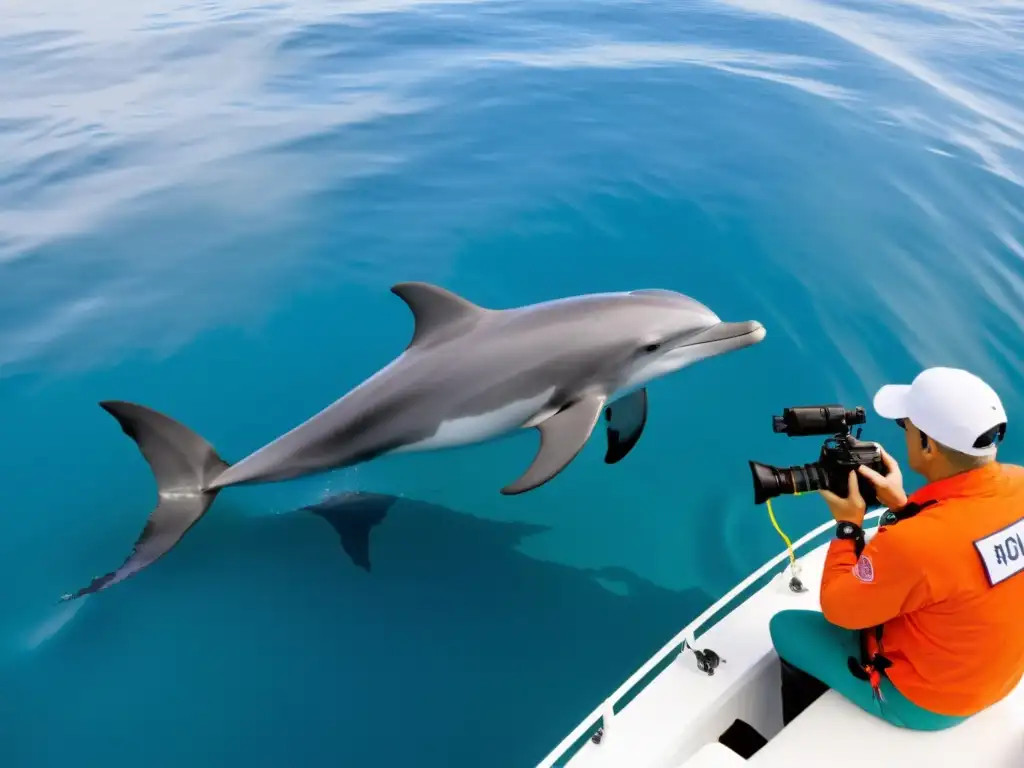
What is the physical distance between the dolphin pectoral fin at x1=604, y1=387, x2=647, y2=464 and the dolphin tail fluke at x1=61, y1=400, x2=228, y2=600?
2736mm

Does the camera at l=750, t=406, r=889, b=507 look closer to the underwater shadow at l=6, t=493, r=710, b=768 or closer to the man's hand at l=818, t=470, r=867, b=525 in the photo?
the man's hand at l=818, t=470, r=867, b=525

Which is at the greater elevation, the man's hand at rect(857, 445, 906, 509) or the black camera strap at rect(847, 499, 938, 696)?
the man's hand at rect(857, 445, 906, 509)

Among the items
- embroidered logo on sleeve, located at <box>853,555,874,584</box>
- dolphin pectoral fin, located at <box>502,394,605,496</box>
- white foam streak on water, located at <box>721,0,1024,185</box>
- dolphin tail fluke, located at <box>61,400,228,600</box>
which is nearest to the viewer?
embroidered logo on sleeve, located at <box>853,555,874,584</box>

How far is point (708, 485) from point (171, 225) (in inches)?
287

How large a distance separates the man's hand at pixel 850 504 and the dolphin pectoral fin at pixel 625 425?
2.38 m

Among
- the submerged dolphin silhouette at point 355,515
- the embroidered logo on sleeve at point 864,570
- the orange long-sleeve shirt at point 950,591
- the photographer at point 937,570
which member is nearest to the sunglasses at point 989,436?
the photographer at point 937,570

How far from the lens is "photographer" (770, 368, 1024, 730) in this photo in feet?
9.18

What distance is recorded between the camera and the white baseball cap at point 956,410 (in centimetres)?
279

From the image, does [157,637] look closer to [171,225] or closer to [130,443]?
[130,443]

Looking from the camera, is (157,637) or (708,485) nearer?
(157,637)

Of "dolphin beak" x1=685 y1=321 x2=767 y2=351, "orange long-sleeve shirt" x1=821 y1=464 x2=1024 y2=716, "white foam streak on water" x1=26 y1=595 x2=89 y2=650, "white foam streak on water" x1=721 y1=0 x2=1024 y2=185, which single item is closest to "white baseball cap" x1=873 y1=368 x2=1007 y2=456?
"orange long-sleeve shirt" x1=821 y1=464 x2=1024 y2=716

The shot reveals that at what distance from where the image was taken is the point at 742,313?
763 cm

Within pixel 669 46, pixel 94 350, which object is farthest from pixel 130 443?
pixel 669 46

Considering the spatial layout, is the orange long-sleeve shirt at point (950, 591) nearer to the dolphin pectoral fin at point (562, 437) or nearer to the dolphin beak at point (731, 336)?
the dolphin pectoral fin at point (562, 437)
